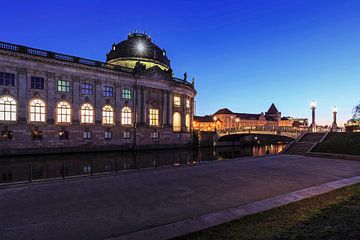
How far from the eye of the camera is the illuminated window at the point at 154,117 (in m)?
53.0

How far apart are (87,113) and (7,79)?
13.5 meters

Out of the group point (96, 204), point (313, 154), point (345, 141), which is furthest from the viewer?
point (345, 141)

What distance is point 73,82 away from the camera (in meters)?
42.1

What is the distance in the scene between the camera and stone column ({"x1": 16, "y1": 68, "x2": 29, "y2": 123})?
119ft

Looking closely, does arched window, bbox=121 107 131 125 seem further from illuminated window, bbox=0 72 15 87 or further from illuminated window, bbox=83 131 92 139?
illuminated window, bbox=0 72 15 87

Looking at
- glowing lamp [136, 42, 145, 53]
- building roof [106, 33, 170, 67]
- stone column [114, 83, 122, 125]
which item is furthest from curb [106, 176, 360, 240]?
glowing lamp [136, 42, 145, 53]

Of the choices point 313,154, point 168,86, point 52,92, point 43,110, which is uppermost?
point 168,86

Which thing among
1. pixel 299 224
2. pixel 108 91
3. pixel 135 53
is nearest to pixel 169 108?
pixel 108 91

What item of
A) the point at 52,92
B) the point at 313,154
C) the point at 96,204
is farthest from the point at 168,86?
the point at 96,204

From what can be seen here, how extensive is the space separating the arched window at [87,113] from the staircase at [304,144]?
35022mm

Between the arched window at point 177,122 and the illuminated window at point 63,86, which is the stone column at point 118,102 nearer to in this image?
the illuminated window at point 63,86

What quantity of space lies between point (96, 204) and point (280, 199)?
7266 mm

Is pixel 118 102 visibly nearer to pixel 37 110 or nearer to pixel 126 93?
pixel 126 93

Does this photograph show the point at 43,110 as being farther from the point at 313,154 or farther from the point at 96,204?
the point at 313,154
